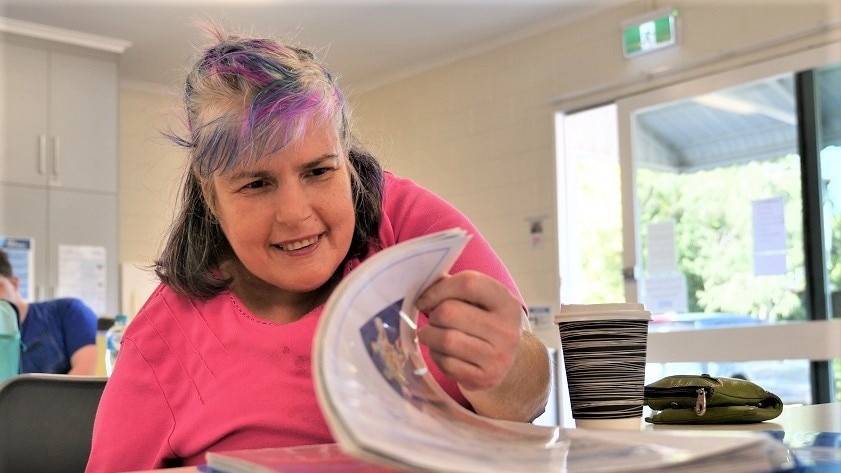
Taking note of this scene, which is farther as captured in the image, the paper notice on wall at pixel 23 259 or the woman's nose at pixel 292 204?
the paper notice on wall at pixel 23 259

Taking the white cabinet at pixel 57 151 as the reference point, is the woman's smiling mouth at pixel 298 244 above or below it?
below

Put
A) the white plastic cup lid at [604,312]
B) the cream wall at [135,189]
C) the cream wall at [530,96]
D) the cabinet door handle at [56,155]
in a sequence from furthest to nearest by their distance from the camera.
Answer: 1. the cream wall at [135,189]
2. the cabinet door handle at [56,155]
3. the cream wall at [530,96]
4. the white plastic cup lid at [604,312]

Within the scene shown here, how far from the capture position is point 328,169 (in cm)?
108

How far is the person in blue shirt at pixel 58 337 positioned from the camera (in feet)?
12.2

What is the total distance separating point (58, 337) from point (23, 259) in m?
2.07

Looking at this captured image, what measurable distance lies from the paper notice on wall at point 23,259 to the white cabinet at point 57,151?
1.2 inches

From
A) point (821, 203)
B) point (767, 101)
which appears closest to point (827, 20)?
point (767, 101)

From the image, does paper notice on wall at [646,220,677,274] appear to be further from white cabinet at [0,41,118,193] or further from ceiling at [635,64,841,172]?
white cabinet at [0,41,118,193]

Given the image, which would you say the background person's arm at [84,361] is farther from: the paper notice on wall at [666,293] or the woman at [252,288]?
the paper notice on wall at [666,293]

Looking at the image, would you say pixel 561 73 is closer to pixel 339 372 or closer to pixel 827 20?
pixel 827 20

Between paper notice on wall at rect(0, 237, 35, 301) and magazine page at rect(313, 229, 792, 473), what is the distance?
5447 mm

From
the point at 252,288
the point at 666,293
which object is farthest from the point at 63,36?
the point at 252,288

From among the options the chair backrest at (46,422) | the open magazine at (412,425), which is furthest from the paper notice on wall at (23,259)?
the open magazine at (412,425)

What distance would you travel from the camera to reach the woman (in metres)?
1.02
